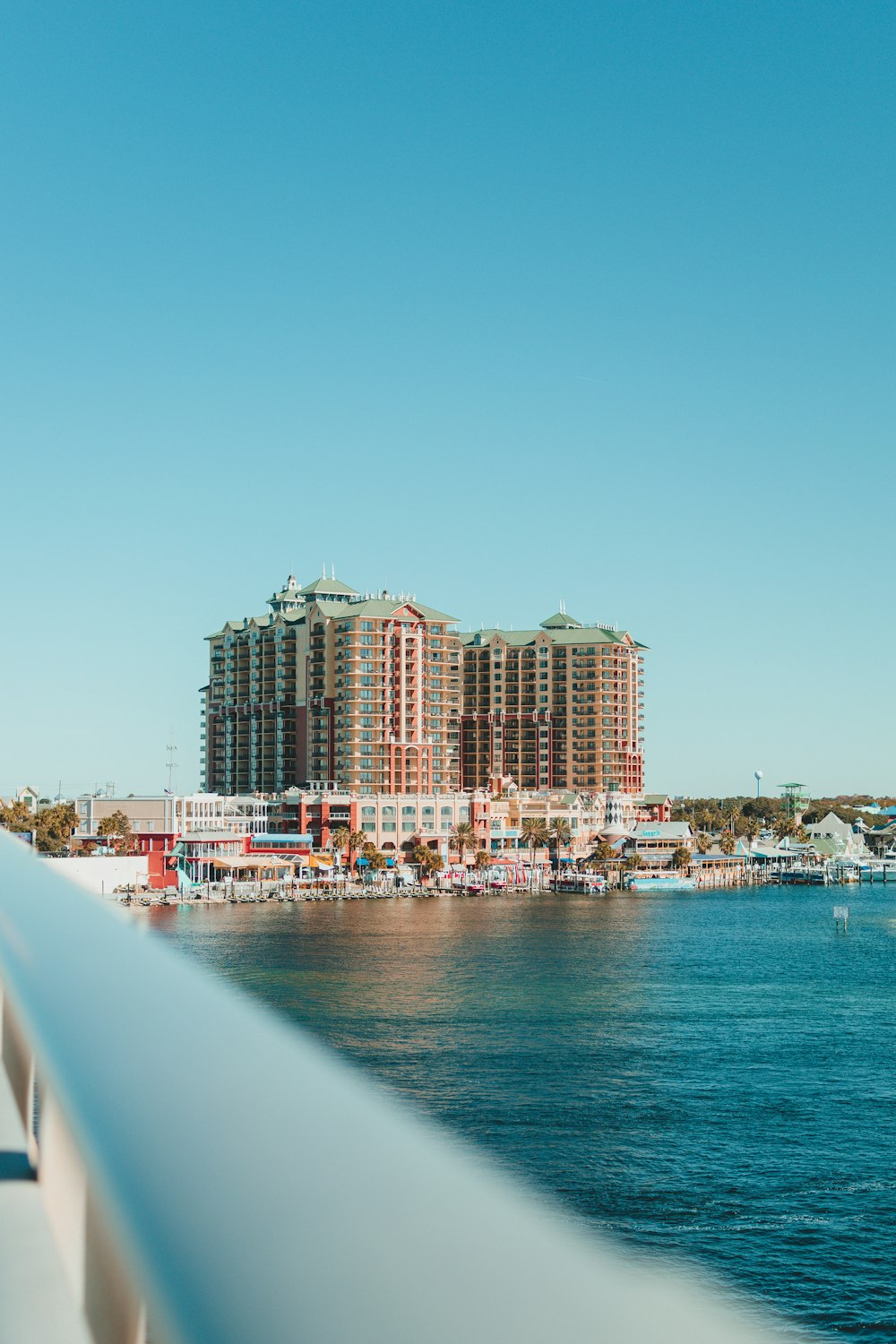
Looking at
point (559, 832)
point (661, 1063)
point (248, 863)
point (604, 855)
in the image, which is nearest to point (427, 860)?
point (248, 863)

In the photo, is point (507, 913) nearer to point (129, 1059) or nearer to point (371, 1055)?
point (371, 1055)

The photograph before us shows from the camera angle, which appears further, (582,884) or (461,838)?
(582,884)

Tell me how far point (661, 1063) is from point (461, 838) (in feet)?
171

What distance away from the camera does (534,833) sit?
8088 cm

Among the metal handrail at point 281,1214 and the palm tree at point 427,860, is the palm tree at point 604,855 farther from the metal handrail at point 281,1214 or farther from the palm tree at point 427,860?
the metal handrail at point 281,1214

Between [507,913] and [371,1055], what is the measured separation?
3579 centimetres

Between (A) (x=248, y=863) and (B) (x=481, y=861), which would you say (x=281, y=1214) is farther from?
(B) (x=481, y=861)

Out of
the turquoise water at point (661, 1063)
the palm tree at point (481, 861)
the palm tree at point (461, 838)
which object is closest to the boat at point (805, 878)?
the palm tree at point (481, 861)

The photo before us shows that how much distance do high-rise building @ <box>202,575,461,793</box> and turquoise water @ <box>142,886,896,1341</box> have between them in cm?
2285

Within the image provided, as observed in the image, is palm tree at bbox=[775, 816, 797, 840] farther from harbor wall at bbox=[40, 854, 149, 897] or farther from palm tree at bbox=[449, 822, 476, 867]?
harbor wall at bbox=[40, 854, 149, 897]

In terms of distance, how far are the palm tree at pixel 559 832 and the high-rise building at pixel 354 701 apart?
Answer: 6.46 meters

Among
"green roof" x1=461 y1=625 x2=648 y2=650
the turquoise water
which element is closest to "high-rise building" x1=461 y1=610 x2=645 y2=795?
"green roof" x1=461 y1=625 x2=648 y2=650

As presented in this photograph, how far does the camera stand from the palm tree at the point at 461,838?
77.7 m

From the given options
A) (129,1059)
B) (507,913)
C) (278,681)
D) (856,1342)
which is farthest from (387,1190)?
(278,681)
